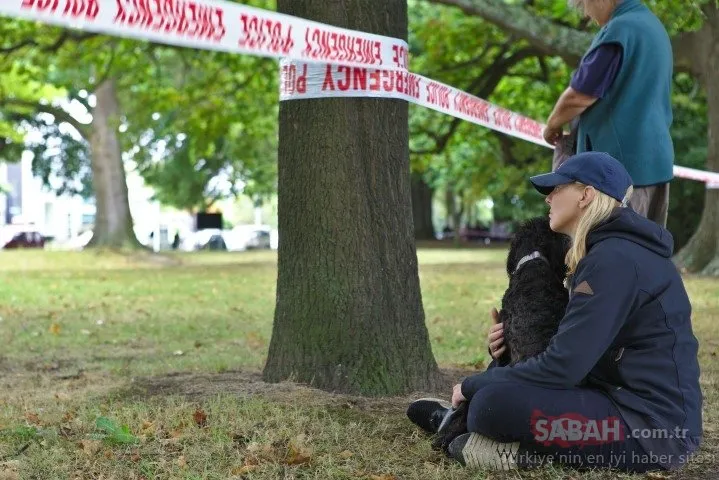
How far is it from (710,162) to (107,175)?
18.7 m

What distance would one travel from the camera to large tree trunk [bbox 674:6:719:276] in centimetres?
1811

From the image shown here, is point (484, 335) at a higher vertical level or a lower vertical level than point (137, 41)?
lower

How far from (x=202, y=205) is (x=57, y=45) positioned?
42.1 meters

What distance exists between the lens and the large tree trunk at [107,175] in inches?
1227

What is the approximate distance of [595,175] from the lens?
402cm

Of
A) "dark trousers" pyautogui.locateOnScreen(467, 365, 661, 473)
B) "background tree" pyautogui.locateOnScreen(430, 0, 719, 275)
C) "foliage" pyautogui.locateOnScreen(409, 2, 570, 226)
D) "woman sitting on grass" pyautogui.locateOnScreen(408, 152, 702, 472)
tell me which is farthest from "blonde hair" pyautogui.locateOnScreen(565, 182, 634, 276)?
"foliage" pyautogui.locateOnScreen(409, 2, 570, 226)

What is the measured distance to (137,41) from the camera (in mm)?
22500

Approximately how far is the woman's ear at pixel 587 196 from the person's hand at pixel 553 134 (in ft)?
4.70

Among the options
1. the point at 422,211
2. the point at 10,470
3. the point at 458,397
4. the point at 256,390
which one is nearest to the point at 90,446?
the point at 10,470

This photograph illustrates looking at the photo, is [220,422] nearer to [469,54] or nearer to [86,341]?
[86,341]

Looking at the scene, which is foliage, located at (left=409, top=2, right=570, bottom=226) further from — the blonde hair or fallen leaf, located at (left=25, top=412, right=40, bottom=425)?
the blonde hair

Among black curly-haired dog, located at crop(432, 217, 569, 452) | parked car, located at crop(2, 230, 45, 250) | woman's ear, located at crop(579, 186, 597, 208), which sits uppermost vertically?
woman's ear, located at crop(579, 186, 597, 208)

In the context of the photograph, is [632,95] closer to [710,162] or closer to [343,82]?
[343,82]

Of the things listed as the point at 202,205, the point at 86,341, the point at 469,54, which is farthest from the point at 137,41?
the point at 202,205
